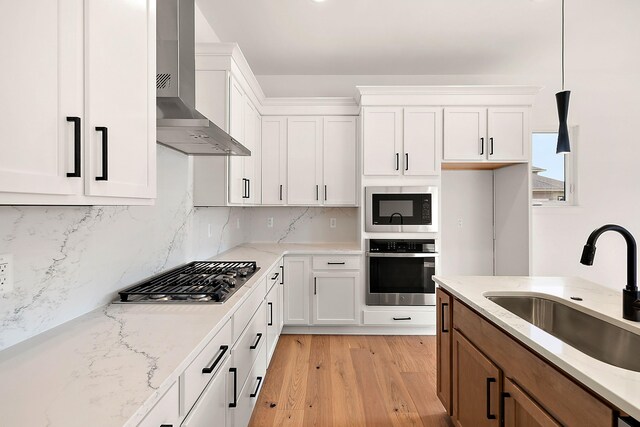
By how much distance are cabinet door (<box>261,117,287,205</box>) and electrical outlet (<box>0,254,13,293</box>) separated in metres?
2.62

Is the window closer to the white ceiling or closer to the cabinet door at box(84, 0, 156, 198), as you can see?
the white ceiling

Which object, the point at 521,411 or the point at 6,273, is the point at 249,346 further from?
the point at 521,411

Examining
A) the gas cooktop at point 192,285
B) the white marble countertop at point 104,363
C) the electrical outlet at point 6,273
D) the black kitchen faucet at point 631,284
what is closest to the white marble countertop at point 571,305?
the black kitchen faucet at point 631,284

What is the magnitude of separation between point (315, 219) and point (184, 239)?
73.2 inches

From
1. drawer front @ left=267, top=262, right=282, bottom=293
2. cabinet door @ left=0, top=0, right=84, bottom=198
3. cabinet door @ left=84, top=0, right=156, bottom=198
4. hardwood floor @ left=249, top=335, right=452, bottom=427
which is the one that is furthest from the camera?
drawer front @ left=267, top=262, right=282, bottom=293

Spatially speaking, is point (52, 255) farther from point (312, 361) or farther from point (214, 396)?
point (312, 361)

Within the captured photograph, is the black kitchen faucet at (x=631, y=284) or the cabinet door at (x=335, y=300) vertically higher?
the black kitchen faucet at (x=631, y=284)

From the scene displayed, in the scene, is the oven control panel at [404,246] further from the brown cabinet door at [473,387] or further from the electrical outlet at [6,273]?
the electrical outlet at [6,273]

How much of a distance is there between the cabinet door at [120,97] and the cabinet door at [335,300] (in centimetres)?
238

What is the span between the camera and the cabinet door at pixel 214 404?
3.45 ft

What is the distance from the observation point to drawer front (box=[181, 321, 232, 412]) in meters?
0.98

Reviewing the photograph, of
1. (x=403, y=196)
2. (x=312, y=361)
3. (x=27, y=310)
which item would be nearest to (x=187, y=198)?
(x=27, y=310)

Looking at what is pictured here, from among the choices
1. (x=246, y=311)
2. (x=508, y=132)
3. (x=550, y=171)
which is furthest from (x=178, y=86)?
(x=550, y=171)

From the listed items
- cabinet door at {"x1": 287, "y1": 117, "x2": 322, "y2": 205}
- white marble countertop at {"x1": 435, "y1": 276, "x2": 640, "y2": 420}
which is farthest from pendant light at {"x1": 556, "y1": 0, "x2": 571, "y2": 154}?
cabinet door at {"x1": 287, "y1": 117, "x2": 322, "y2": 205}
